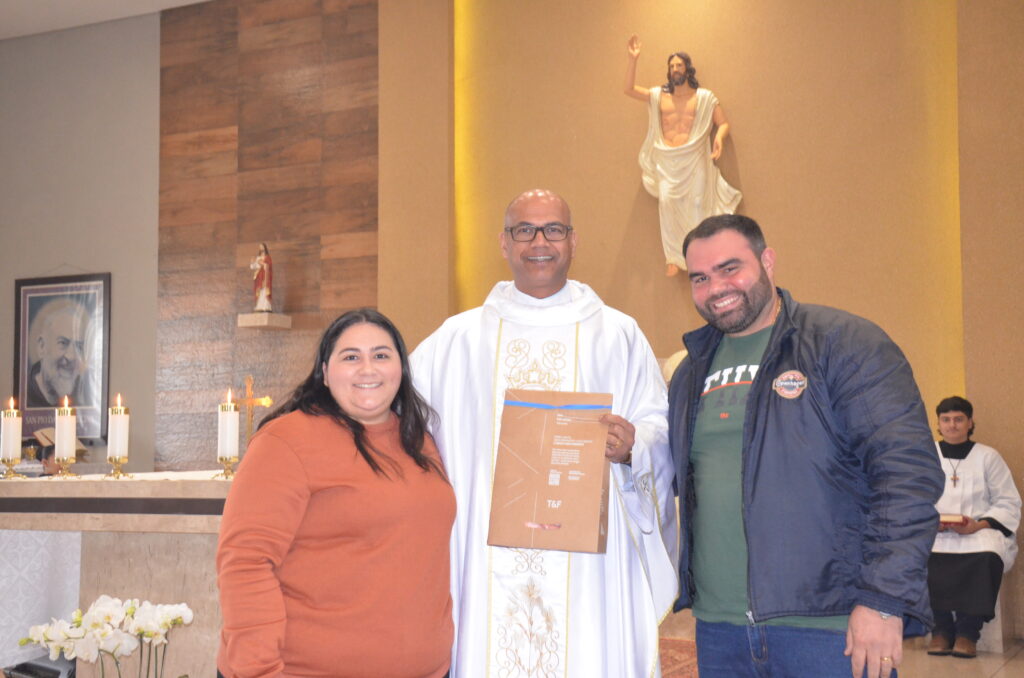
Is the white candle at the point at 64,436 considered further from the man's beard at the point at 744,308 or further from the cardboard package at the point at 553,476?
the man's beard at the point at 744,308

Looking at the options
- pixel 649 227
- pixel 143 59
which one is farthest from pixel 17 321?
pixel 649 227

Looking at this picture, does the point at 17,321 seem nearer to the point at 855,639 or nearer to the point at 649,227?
the point at 649,227

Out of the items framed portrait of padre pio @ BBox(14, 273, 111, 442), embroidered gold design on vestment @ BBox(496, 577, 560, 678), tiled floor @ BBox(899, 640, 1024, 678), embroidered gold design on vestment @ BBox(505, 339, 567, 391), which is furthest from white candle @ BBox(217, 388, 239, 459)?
framed portrait of padre pio @ BBox(14, 273, 111, 442)

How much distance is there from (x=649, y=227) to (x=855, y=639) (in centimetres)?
591

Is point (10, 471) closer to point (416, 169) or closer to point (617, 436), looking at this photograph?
point (617, 436)

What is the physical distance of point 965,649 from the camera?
5746mm

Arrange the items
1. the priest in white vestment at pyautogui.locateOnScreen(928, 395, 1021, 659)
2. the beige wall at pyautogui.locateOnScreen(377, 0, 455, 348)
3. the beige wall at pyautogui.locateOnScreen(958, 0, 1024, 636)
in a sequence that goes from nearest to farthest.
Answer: the priest in white vestment at pyautogui.locateOnScreen(928, 395, 1021, 659) → the beige wall at pyautogui.locateOnScreen(958, 0, 1024, 636) → the beige wall at pyautogui.locateOnScreen(377, 0, 455, 348)

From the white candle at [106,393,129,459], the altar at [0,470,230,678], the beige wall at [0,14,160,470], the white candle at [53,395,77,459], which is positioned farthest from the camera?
the beige wall at [0,14,160,470]

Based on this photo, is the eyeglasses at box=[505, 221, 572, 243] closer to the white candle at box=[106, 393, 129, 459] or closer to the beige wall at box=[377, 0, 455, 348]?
the white candle at box=[106, 393, 129, 459]

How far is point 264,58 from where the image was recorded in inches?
364

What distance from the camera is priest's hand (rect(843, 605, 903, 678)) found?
1.99 metres

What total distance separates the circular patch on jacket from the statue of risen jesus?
5.15 metres

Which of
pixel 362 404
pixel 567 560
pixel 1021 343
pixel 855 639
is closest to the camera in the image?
pixel 855 639

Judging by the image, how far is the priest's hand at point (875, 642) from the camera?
78.5 inches
